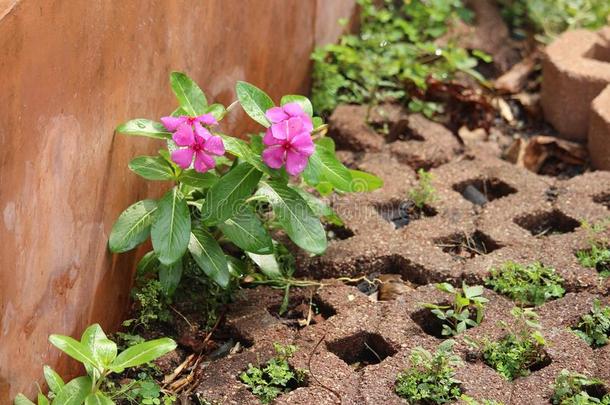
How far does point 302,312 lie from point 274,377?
0.47 meters

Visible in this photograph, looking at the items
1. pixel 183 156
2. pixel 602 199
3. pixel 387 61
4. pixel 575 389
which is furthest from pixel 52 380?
pixel 387 61

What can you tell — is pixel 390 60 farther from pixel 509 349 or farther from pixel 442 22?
pixel 509 349

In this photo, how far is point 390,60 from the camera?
5680mm

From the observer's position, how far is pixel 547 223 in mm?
4711

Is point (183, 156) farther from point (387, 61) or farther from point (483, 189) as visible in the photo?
point (387, 61)

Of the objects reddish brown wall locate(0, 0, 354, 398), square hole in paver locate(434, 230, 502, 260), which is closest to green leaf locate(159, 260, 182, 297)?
reddish brown wall locate(0, 0, 354, 398)

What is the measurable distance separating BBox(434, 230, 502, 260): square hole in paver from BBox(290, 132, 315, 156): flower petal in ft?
3.28

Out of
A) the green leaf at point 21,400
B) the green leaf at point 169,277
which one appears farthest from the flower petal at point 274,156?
the green leaf at point 21,400

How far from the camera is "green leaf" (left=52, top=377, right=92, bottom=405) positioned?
3.32 metres

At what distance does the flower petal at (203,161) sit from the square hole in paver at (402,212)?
117cm

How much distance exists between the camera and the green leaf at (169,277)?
381 cm

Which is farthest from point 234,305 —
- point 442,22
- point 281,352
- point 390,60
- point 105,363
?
point 442,22

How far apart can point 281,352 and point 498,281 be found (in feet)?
3.07

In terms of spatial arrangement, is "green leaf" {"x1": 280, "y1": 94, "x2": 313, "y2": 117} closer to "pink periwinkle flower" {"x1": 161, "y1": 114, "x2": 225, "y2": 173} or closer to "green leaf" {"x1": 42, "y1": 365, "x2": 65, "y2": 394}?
→ "pink periwinkle flower" {"x1": 161, "y1": 114, "x2": 225, "y2": 173}
